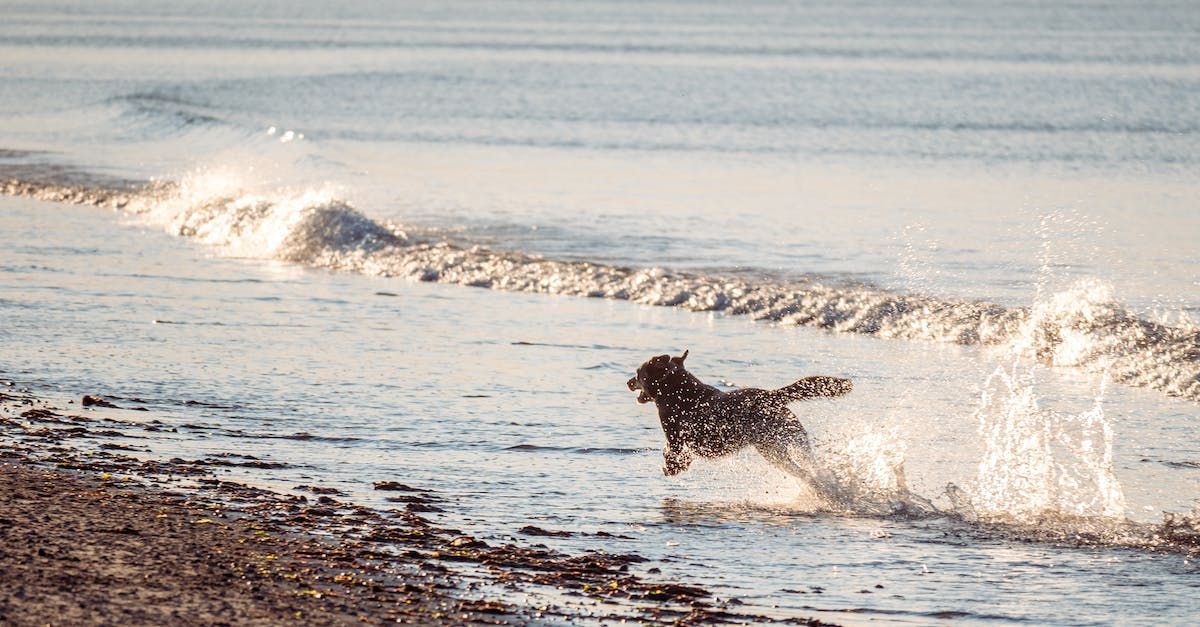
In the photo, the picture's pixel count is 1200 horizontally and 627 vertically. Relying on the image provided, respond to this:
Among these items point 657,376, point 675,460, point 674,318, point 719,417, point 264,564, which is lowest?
point 264,564

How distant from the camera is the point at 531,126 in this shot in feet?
143

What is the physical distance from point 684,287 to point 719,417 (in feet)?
26.5

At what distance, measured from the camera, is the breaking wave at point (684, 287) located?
47.3ft

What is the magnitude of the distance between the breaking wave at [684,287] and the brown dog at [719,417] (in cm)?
448

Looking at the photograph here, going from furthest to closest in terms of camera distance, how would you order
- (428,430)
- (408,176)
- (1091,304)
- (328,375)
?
(408,176) → (1091,304) → (328,375) → (428,430)

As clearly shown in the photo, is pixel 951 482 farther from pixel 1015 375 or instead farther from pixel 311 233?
pixel 311 233

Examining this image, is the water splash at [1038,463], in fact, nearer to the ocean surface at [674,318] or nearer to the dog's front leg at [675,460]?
the ocean surface at [674,318]

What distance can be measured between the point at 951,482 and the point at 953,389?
3.01 metres

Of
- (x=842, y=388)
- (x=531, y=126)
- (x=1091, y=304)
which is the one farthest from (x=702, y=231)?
(x=531, y=126)

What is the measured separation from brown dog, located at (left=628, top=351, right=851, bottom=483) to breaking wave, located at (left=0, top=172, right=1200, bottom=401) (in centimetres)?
448

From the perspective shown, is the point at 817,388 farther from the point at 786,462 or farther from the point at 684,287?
the point at 684,287

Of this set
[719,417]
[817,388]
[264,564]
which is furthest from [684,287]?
[264,564]

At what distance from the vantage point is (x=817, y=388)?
31.1 ft

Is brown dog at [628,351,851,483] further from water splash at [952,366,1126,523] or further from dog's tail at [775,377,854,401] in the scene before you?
water splash at [952,366,1126,523]
